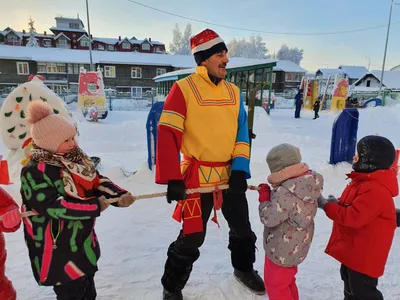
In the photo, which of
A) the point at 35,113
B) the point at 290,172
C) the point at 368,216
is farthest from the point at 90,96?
the point at 368,216

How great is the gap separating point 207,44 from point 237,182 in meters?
0.96

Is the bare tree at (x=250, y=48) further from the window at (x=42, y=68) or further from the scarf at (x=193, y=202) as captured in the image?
the scarf at (x=193, y=202)

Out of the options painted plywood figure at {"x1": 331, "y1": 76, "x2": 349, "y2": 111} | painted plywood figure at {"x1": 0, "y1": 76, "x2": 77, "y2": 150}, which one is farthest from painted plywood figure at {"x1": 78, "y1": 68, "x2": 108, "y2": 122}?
painted plywood figure at {"x1": 331, "y1": 76, "x2": 349, "y2": 111}

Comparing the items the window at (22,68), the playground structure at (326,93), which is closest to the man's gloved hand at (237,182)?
the playground structure at (326,93)

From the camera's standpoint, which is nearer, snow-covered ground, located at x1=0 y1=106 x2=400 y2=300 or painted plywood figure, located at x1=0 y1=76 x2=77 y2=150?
snow-covered ground, located at x1=0 y1=106 x2=400 y2=300

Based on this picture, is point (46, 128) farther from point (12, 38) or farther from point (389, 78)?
point (389, 78)

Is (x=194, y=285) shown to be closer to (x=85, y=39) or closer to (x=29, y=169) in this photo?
(x=29, y=169)

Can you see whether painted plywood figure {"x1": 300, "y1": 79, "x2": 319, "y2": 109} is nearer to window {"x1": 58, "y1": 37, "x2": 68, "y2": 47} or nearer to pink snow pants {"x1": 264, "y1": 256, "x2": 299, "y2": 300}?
pink snow pants {"x1": 264, "y1": 256, "x2": 299, "y2": 300}

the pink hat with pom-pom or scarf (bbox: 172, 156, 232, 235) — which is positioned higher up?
the pink hat with pom-pom

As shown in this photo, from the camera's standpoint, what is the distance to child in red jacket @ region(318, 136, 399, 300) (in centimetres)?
180

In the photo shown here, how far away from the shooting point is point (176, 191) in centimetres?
199

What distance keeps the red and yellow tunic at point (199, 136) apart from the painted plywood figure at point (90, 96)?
13354 millimetres

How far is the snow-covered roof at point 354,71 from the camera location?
53.3 meters

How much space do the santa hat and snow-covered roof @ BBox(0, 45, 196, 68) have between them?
33.9 m
